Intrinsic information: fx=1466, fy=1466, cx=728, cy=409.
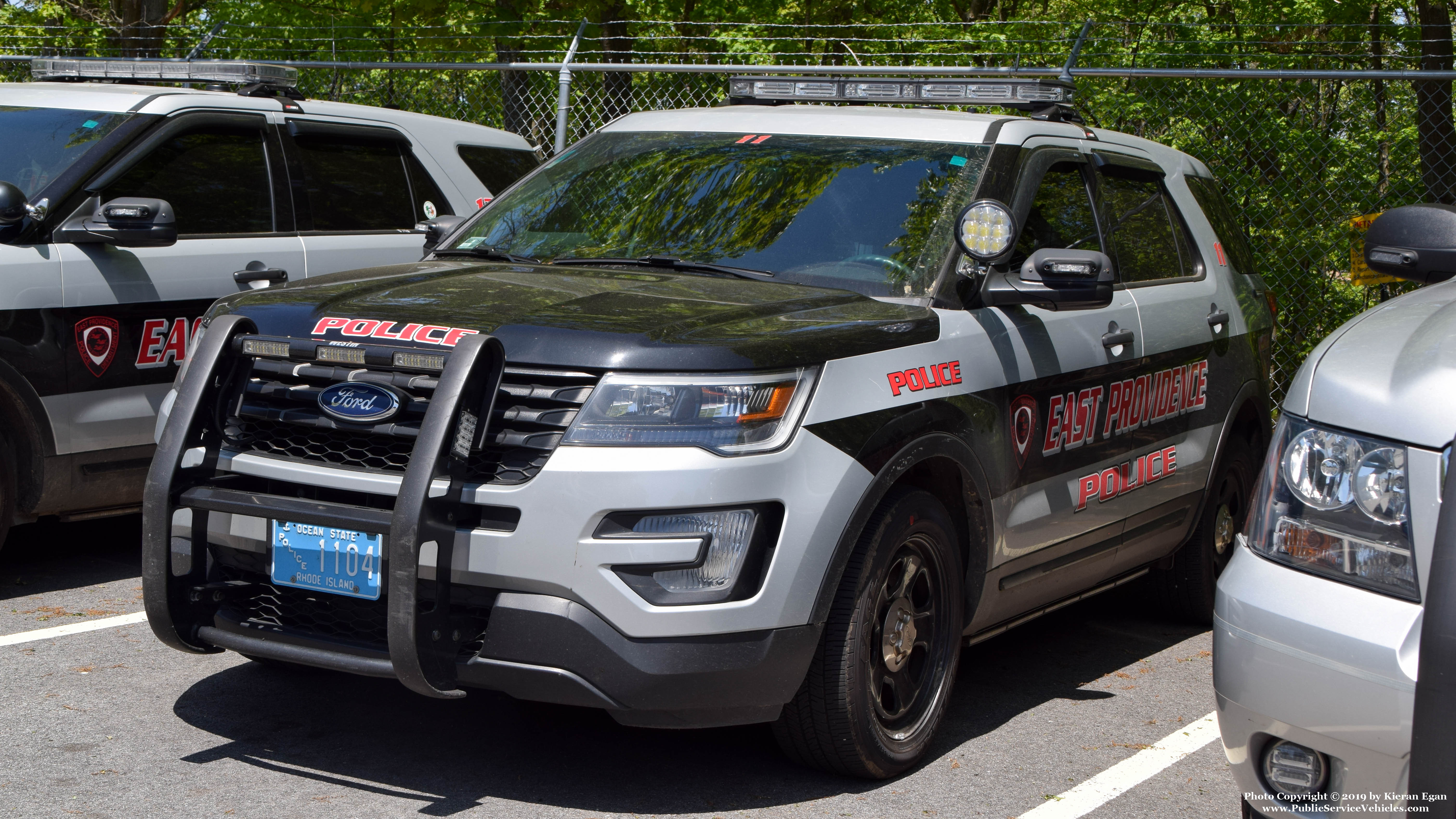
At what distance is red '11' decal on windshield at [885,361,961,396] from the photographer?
400 cm

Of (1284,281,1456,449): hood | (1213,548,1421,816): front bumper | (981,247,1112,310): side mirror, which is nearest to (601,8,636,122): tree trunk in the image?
(981,247,1112,310): side mirror

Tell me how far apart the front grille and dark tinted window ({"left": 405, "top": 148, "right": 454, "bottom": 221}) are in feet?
11.5

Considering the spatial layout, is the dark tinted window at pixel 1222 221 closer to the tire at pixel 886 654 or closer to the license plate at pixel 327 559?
the tire at pixel 886 654

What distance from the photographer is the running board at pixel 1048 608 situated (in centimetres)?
470

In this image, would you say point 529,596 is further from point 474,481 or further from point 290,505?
point 290,505

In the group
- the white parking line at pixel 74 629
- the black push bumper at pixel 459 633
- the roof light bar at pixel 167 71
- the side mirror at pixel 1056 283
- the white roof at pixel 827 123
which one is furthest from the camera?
the roof light bar at pixel 167 71

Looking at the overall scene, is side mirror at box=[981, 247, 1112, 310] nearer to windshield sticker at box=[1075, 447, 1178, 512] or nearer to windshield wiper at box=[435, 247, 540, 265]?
windshield sticker at box=[1075, 447, 1178, 512]

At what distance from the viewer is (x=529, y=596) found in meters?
3.54

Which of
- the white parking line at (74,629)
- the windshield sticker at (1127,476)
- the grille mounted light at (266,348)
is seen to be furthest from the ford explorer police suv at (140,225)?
the windshield sticker at (1127,476)

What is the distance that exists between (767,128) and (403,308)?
172cm

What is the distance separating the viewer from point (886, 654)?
13.5 feet

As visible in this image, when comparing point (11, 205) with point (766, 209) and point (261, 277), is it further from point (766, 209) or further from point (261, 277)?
point (766, 209)

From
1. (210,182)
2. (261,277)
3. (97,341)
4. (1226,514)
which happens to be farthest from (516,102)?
(1226,514)

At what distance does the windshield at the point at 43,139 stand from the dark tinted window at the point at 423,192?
1.50m
